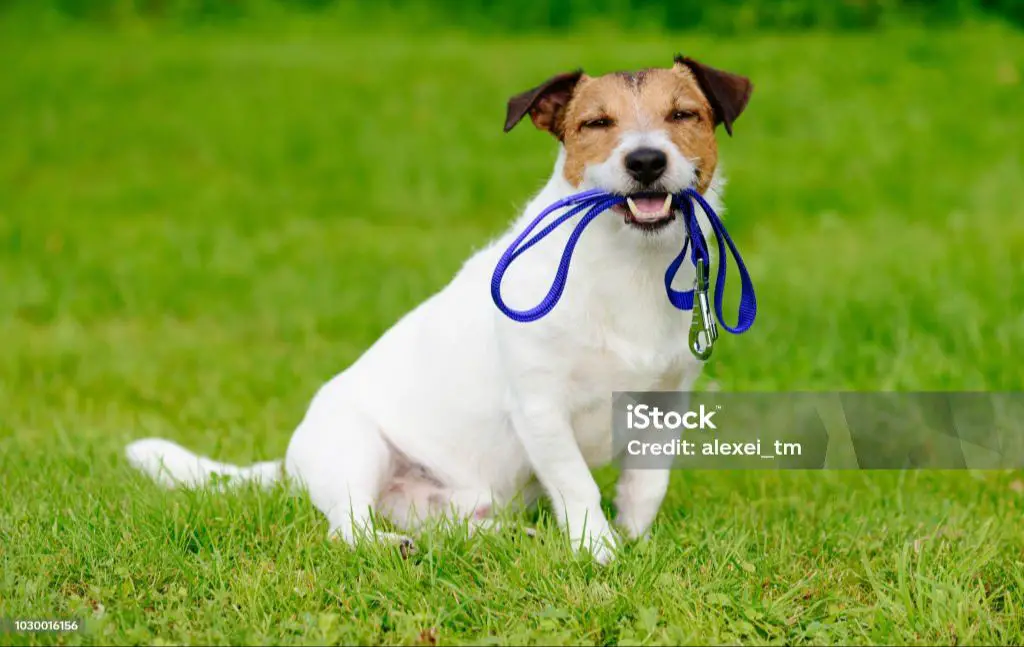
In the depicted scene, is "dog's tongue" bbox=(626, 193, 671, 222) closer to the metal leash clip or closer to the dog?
the dog

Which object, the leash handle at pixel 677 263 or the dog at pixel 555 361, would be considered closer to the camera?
the leash handle at pixel 677 263

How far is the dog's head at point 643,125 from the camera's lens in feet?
12.2

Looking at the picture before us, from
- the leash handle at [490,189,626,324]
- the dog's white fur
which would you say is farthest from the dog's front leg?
the leash handle at [490,189,626,324]

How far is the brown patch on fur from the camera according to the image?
12.7 feet

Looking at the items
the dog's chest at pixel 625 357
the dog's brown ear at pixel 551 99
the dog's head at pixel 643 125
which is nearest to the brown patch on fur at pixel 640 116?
the dog's head at pixel 643 125

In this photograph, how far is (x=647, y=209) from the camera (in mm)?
3781

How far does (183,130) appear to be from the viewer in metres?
13.1

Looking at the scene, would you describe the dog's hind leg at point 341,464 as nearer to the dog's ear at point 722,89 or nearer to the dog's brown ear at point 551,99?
the dog's brown ear at point 551,99

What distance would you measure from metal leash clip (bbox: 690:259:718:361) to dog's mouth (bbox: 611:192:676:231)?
0.64 feet

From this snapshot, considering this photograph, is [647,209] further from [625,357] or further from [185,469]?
[185,469]

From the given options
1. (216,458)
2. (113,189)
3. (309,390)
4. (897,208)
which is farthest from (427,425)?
(113,189)

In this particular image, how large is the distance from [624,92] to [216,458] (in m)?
2.75

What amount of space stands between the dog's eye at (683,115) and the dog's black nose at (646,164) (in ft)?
0.95

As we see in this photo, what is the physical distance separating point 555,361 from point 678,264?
53 cm
